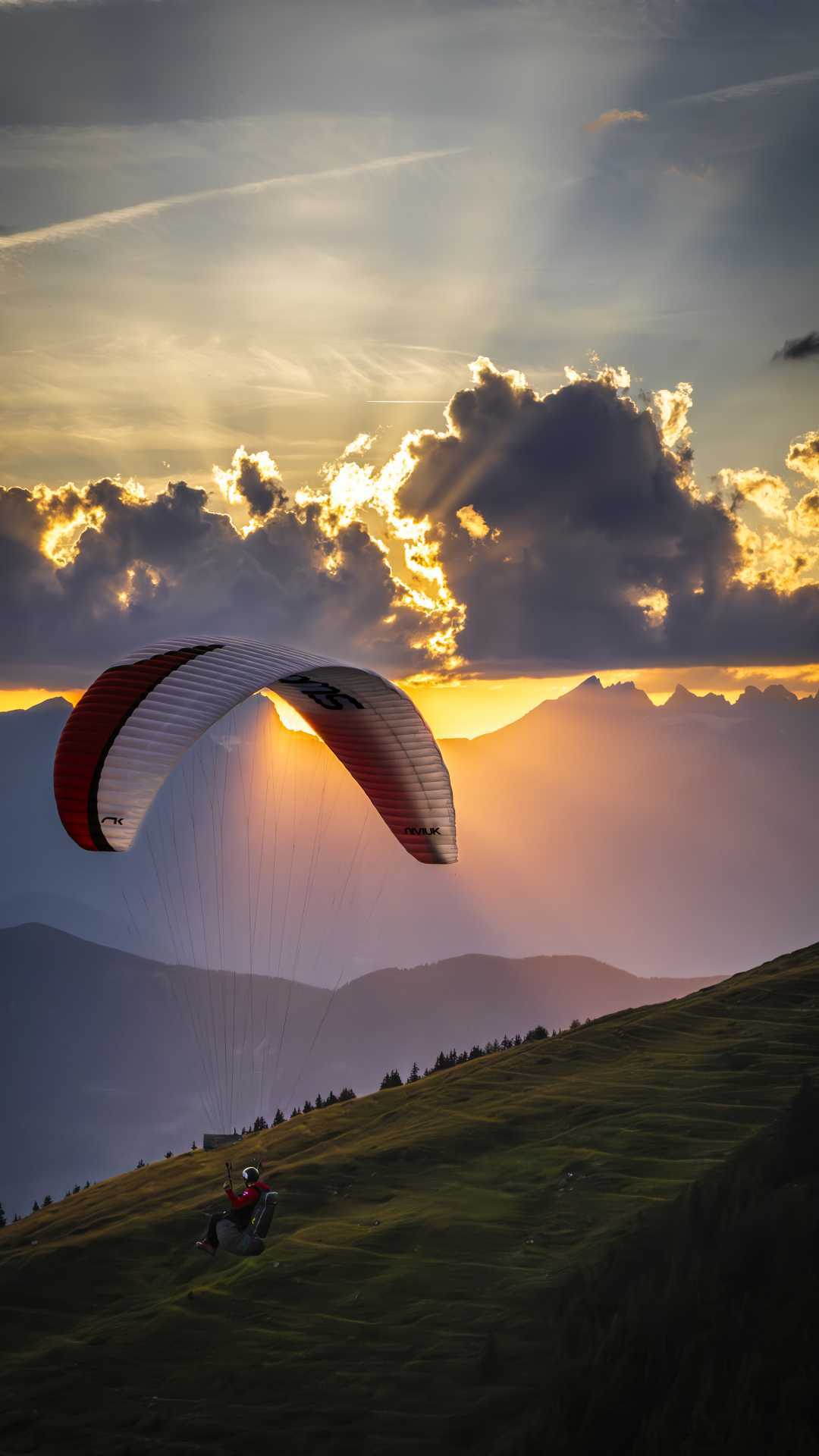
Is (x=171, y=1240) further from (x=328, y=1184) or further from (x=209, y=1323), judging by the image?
(x=209, y=1323)

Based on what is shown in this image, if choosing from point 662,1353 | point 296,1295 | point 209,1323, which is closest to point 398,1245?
point 296,1295

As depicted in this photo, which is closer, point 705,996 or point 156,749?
point 156,749

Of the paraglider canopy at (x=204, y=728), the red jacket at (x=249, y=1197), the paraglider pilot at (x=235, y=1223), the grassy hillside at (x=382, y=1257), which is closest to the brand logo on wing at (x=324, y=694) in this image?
the paraglider canopy at (x=204, y=728)

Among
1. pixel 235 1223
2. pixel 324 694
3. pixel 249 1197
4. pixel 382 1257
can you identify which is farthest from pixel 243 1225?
pixel 382 1257

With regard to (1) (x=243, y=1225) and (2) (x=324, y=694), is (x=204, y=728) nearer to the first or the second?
(2) (x=324, y=694)

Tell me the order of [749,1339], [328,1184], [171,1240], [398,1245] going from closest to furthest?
[749,1339], [398,1245], [171,1240], [328,1184]

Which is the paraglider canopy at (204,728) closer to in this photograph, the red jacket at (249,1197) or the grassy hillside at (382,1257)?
the red jacket at (249,1197)
